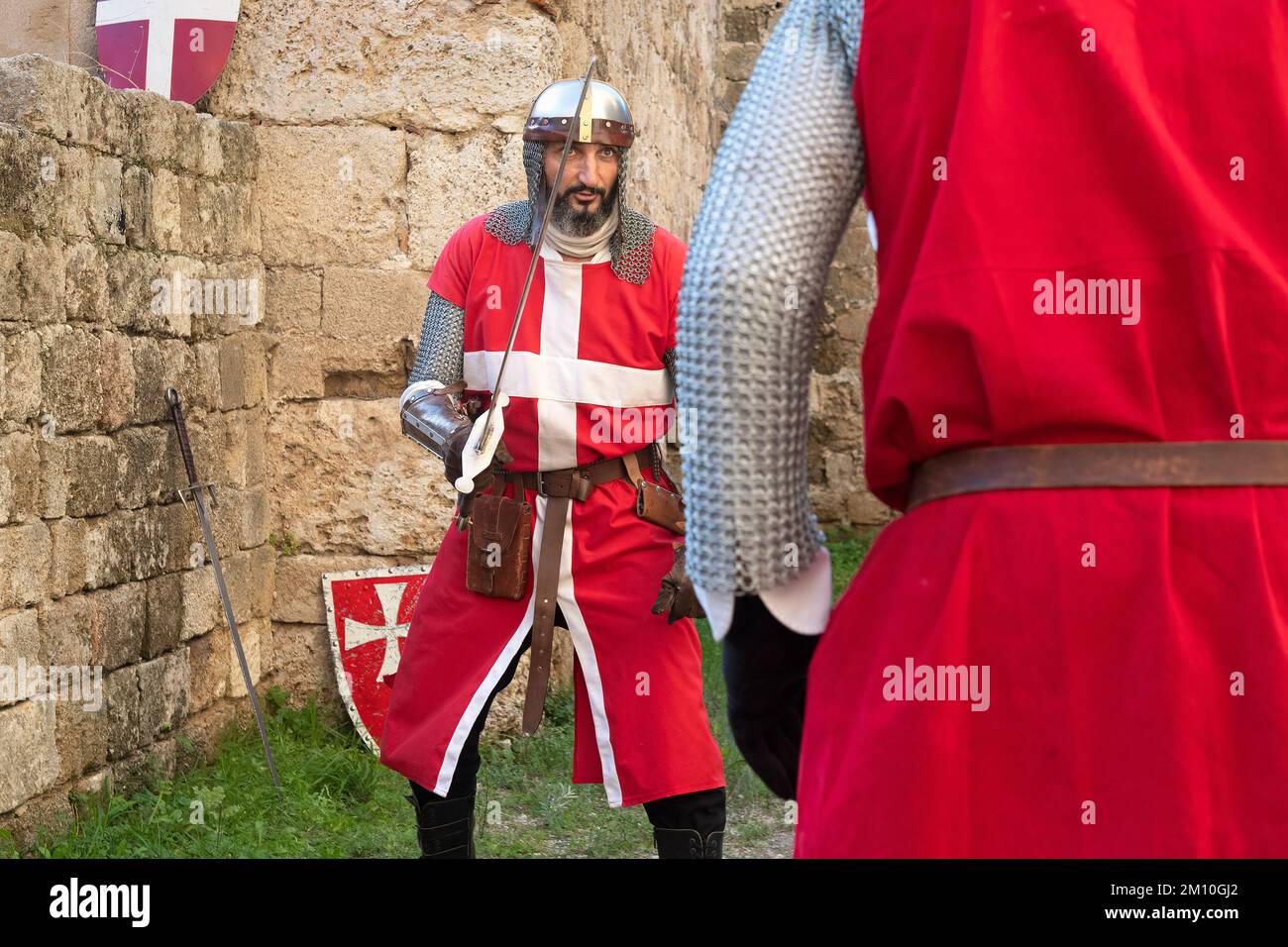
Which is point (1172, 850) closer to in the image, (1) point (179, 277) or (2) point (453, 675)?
(2) point (453, 675)

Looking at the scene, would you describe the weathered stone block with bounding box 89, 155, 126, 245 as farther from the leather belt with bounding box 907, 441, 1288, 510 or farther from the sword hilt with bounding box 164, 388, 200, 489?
the leather belt with bounding box 907, 441, 1288, 510

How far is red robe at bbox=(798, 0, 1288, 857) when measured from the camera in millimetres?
1192

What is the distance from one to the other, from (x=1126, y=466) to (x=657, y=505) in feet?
7.43

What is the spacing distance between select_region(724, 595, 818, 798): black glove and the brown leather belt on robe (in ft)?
6.05

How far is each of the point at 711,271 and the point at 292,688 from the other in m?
4.20

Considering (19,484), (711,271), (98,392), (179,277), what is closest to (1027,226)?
(711,271)

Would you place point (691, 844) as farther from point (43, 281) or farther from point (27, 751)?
point (43, 281)

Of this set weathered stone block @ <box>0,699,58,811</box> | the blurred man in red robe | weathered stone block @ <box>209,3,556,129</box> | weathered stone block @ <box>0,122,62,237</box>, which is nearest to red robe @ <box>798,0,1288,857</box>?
the blurred man in red robe

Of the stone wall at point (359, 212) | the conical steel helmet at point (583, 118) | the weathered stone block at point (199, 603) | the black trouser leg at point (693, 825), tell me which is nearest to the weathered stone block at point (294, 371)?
the stone wall at point (359, 212)

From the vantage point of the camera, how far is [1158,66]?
48.9 inches

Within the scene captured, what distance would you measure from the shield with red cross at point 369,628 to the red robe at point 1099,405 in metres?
3.95

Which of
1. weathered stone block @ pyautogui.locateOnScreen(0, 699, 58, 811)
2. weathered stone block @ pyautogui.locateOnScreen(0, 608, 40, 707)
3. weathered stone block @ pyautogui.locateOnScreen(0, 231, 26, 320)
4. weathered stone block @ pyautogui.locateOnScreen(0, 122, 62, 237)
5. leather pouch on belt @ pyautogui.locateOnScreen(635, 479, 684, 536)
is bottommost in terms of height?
weathered stone block @ pyautogui.locateOnScreen(0, 699, 58, 811)

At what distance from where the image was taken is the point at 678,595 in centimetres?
323

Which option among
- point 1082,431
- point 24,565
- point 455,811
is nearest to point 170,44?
point 24,565
